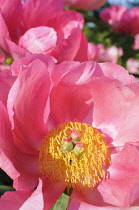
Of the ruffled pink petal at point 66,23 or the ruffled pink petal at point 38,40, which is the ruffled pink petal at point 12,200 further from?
the ruffled pink petal at point 66,23

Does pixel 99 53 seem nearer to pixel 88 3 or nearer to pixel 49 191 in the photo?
pixel 88 3

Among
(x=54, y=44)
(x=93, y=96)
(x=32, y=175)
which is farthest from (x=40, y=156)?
(x=54, y=44)

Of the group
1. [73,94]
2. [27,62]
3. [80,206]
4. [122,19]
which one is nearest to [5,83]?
[27,62]

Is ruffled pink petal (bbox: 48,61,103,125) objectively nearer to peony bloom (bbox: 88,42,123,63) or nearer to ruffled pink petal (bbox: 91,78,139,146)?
ruffled pink petal (bbox: 91,78,139,146)

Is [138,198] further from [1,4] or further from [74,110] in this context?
[1,4]

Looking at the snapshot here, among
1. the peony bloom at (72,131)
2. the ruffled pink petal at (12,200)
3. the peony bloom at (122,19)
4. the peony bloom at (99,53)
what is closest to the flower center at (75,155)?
the peony bloom at (72,131)

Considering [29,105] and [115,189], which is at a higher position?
[29,105]

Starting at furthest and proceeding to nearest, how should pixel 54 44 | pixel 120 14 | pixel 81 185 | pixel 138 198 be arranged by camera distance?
pixel 120 14 → pixel 54 44 → pixel 81 185 → pixel 138 198

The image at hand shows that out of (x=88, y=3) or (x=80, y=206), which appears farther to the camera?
(x=88, y=3)
